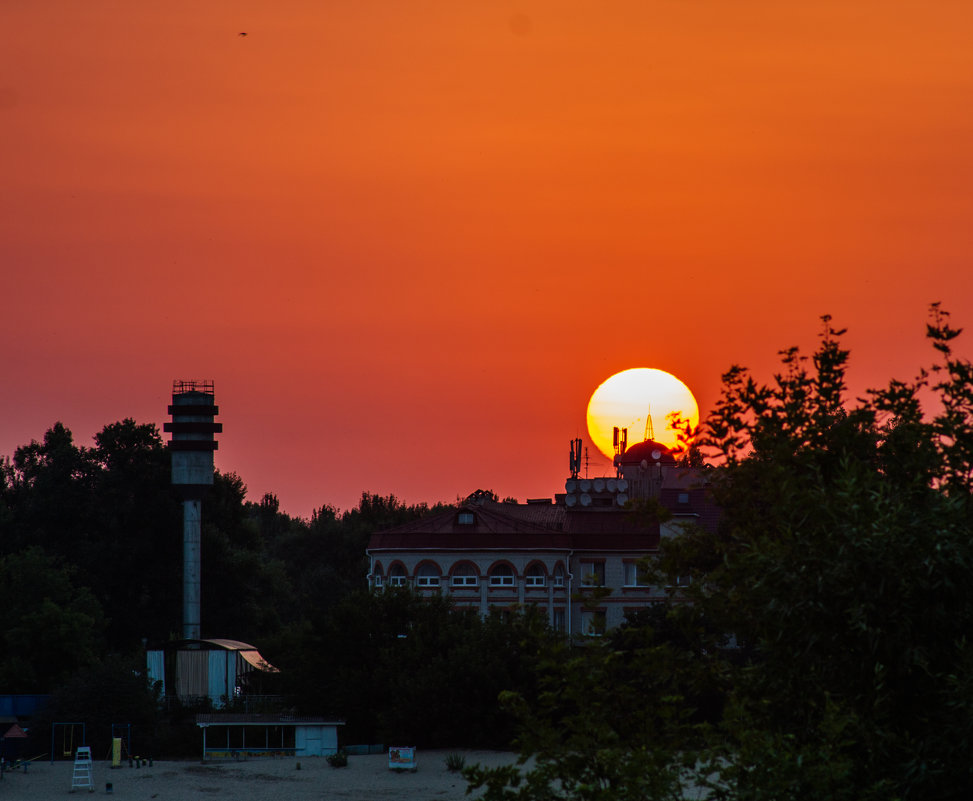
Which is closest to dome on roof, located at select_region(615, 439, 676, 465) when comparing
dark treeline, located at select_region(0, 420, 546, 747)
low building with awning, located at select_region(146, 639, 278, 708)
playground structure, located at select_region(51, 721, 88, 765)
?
dark treeline, located at select_region(0, 420, 546, 747)

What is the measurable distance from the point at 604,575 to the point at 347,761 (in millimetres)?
31276

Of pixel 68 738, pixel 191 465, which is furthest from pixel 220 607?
pixel 68 738

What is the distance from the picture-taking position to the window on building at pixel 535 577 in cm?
8331

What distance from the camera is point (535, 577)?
83.6m

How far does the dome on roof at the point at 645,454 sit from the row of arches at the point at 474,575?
71.8 feet

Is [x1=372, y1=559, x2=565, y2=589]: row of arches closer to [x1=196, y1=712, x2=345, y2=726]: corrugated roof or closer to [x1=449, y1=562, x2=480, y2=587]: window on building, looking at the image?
[x1=449, y1=562, x2=480, y2=587]: window on building

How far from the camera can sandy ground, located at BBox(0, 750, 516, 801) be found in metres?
48.6

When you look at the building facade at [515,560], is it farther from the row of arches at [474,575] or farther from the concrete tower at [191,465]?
the concrete tower at [191,465]

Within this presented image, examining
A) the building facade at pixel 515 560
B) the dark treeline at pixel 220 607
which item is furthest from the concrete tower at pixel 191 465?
the building facade at pixel 515 560

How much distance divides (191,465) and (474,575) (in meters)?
25.0

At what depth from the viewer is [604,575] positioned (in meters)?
84.5

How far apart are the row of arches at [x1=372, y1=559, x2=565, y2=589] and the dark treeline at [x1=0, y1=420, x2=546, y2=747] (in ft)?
22.8

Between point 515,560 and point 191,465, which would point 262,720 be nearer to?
point 515,560

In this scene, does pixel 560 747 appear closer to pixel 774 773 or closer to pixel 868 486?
pixel 774 773
